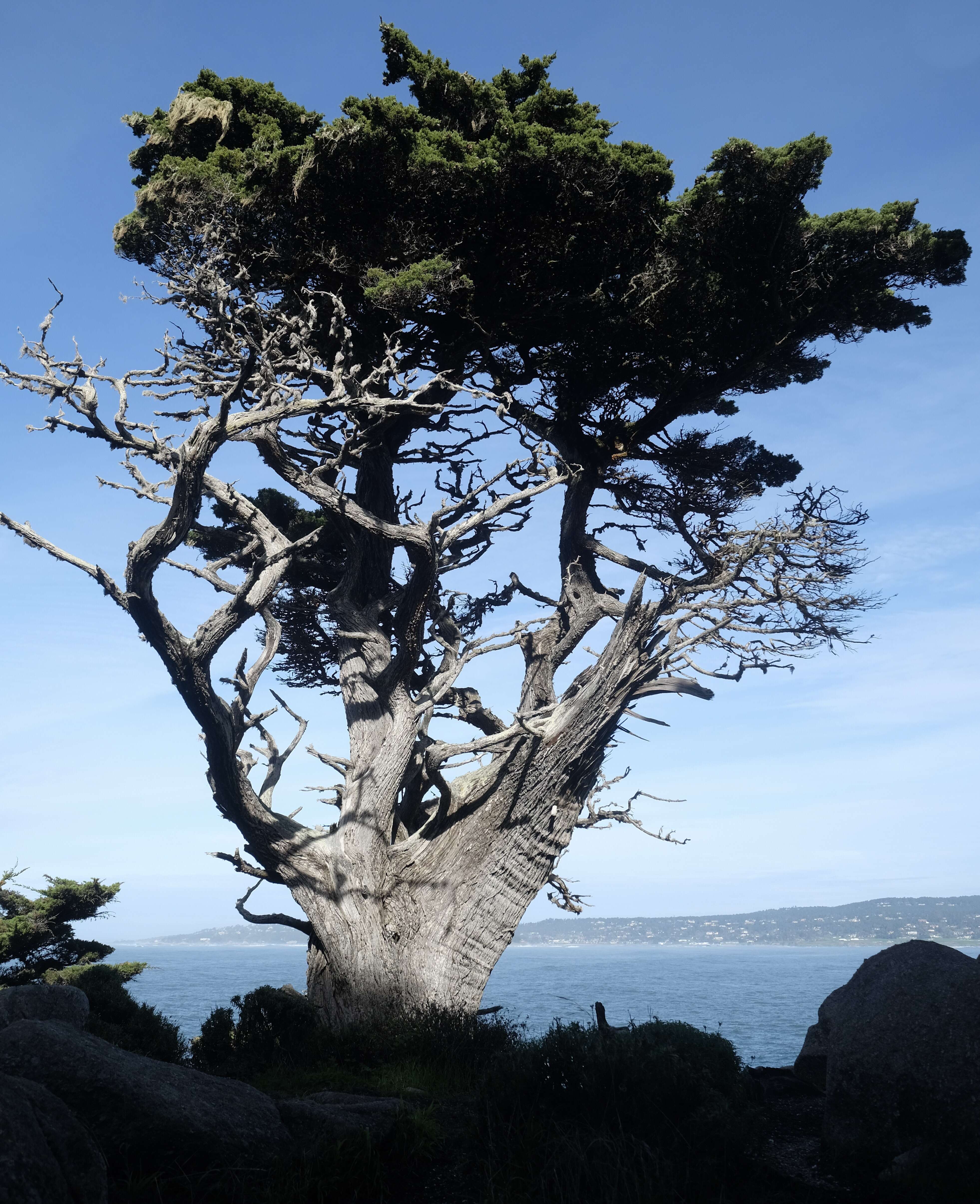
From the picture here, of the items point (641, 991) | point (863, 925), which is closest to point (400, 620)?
point (641, 991)

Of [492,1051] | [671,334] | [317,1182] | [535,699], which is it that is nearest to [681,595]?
[535,699]

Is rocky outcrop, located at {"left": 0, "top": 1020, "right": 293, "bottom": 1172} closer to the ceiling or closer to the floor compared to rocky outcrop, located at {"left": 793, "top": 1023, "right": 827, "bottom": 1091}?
closer to the ceiling

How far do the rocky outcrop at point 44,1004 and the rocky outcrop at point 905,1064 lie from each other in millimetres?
7789

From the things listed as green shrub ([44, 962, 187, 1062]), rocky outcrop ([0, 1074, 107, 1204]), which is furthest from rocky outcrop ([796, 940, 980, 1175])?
green shrub ([44, 962, 187, 1062])

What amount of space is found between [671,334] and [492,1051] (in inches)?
404

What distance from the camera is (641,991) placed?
145ft

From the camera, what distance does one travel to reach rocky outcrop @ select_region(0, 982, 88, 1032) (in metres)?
9.23

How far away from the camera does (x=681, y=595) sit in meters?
13.4

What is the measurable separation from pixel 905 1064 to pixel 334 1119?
4.14 metres

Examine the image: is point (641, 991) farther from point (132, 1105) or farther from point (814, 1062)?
point (132, 1105)

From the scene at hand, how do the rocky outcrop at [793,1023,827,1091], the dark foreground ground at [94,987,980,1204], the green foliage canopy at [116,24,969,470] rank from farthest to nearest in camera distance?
the green foliage canopy at [116,24,969,470], the rocky outcrop at [793,1023,827,1091], the dark foreground ground at [94,987,980,1204]

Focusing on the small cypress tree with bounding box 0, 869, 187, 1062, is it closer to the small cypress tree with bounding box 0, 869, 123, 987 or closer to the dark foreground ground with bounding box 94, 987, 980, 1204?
the small cypress tree with bounding box 0, 869, 123, 987

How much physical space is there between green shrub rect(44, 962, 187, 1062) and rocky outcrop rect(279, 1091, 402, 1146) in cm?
364

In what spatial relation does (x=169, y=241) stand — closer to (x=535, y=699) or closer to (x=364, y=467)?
(x=364, y=467)
